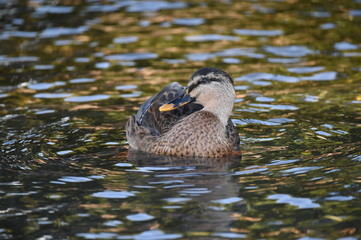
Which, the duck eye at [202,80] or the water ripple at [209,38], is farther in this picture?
the water ripple at [209,38]

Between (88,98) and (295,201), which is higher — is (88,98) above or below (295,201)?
above

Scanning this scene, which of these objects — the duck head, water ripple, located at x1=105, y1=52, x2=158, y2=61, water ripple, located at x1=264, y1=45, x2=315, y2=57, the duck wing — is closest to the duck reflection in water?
the duck wing

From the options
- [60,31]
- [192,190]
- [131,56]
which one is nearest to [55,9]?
[60,31]

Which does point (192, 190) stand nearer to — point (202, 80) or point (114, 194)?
point (114, 194)

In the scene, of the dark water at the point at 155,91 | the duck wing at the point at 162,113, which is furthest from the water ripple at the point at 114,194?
the duck wing at the point at 162,113

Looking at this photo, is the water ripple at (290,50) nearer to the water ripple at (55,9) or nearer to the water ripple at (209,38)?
the water ripple at (209,38)

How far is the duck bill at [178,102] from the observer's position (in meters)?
9.03

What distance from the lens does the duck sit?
29.3ft

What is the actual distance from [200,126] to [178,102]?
398mm

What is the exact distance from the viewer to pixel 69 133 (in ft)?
32.3

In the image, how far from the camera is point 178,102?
9070 millimetres

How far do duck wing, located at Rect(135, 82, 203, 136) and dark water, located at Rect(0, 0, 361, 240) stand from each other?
438 millimetres

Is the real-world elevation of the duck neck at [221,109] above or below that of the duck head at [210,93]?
below

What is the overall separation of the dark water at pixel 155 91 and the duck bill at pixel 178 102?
624 mm
